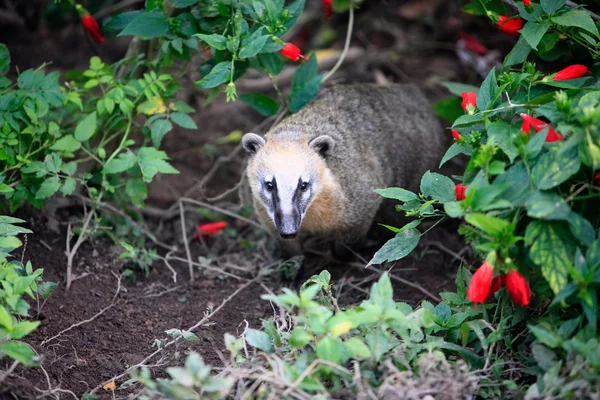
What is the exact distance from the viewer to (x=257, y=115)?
7379 mm

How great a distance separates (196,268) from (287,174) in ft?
4.34

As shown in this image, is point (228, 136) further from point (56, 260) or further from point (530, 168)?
point (530, 168)

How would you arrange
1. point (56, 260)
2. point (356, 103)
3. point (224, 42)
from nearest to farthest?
point (224, 42)
point (56, 260)
point (356, 103)

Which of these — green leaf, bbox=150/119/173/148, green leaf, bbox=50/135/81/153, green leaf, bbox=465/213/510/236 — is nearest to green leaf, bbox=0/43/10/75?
green leaf, bbox=50/135/81/153

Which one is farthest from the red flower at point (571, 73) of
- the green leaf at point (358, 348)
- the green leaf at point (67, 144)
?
the green leaf at point (67, 144)

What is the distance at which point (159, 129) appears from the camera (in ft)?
15.9

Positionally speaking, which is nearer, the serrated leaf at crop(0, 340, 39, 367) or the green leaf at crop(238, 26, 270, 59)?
the serrated leaf at crop(0, 340, 39, 367)

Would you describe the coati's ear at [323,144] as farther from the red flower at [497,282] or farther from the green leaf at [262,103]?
the red flower at [497,282]

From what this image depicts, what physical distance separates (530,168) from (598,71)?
128cm

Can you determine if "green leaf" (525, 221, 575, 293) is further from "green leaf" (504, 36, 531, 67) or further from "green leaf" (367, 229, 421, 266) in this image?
"green leaf" (504, 36, 531, 67)

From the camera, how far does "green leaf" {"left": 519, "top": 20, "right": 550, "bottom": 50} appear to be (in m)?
3.95

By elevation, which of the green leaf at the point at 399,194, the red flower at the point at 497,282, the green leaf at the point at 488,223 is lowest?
the red flower at the point at 497,282

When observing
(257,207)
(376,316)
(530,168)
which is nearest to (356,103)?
(257,207)

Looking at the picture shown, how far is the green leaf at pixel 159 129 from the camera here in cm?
483
